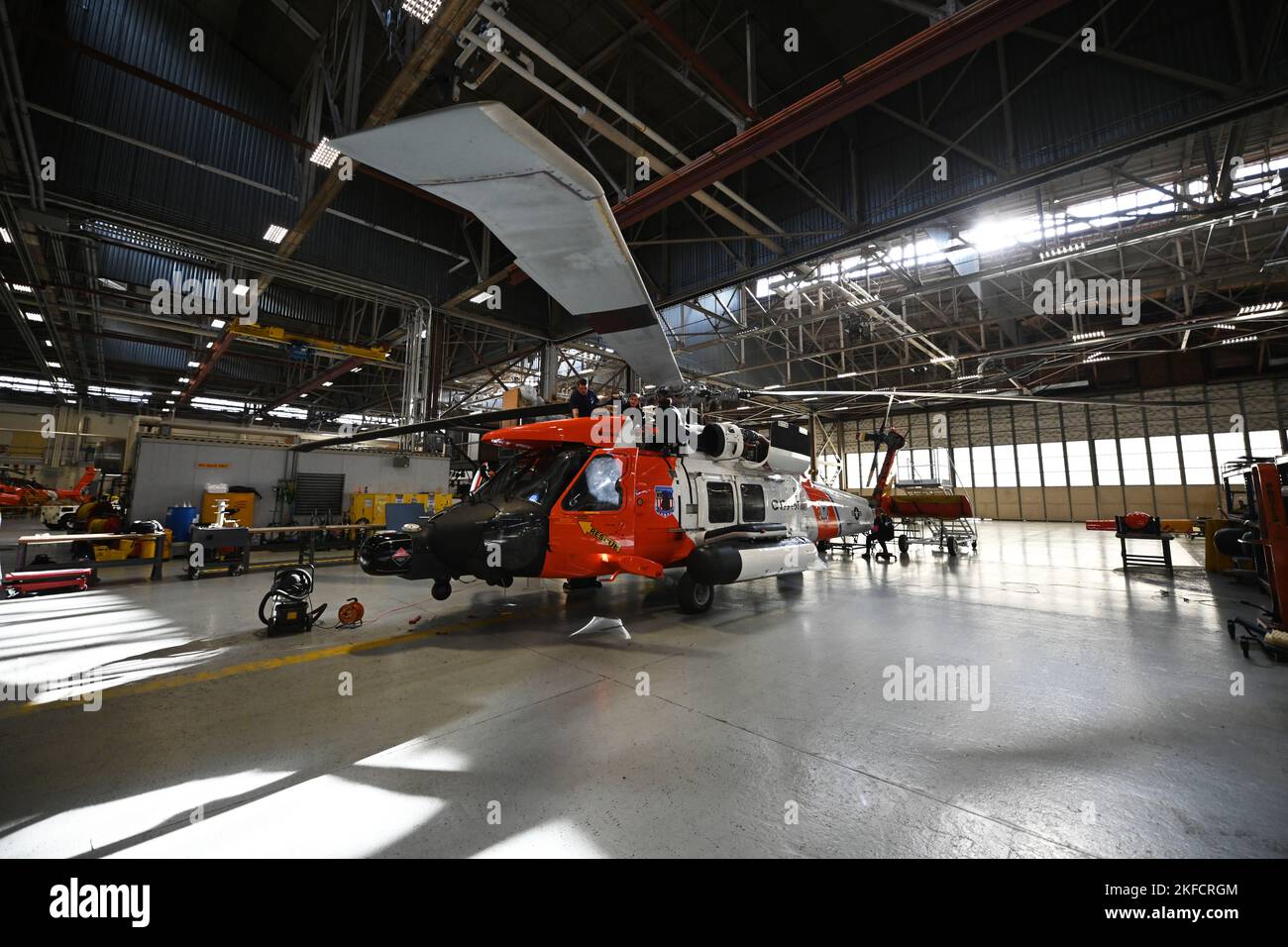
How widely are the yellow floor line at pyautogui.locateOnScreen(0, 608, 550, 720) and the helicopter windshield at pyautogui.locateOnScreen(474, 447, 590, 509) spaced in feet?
4.90

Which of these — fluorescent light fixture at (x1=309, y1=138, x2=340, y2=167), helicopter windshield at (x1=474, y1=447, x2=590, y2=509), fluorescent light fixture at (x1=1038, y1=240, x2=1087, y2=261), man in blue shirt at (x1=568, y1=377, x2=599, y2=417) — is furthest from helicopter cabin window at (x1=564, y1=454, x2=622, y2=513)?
fluorescent light fixture at (x1=1038, y1=240, x2=1087, y2=261)

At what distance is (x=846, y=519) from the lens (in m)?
10.0

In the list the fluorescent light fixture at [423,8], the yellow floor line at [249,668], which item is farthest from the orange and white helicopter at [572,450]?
the fluorescent light fixture at [423,8]

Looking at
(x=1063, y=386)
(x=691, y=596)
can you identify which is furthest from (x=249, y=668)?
(x=1063, y=386)

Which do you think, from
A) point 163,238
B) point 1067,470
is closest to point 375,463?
point 163,238

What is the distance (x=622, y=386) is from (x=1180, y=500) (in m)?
27.2

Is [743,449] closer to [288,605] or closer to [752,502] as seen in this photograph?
[752,502]

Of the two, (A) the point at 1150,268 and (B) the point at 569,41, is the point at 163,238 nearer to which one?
(B) the point at 569,41

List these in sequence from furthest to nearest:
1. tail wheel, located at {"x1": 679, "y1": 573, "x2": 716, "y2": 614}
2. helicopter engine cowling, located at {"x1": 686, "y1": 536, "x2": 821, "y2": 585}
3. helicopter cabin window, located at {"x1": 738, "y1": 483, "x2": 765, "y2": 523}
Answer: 1. helicopter cabin window, located at {"x1": 738, "y1": 483, "x2": 765, "y2": 523}
2. tail wheel, located at {"x1": 679, "y1": 573, "x2": 716, "y2": 614}
3. helicopter engine cowling, located at {"x1": 686, "y1": 536, "x2": 821, "y2": 585}

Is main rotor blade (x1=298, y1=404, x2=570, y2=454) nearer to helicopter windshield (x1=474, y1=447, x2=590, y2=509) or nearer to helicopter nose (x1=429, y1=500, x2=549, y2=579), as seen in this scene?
helicopter windshield (x1=474, y1=447, x2=590, y2=509)

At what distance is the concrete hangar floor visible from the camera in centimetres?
198

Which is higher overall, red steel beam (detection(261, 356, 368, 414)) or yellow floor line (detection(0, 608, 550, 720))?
red steel beam (detection(261, 356, 368, 414))

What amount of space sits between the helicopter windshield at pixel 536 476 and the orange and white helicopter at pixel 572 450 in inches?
0.6

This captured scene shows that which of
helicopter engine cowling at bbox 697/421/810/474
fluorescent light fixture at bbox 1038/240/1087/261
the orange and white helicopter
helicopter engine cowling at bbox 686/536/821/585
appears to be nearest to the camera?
the orange and white helicopter
